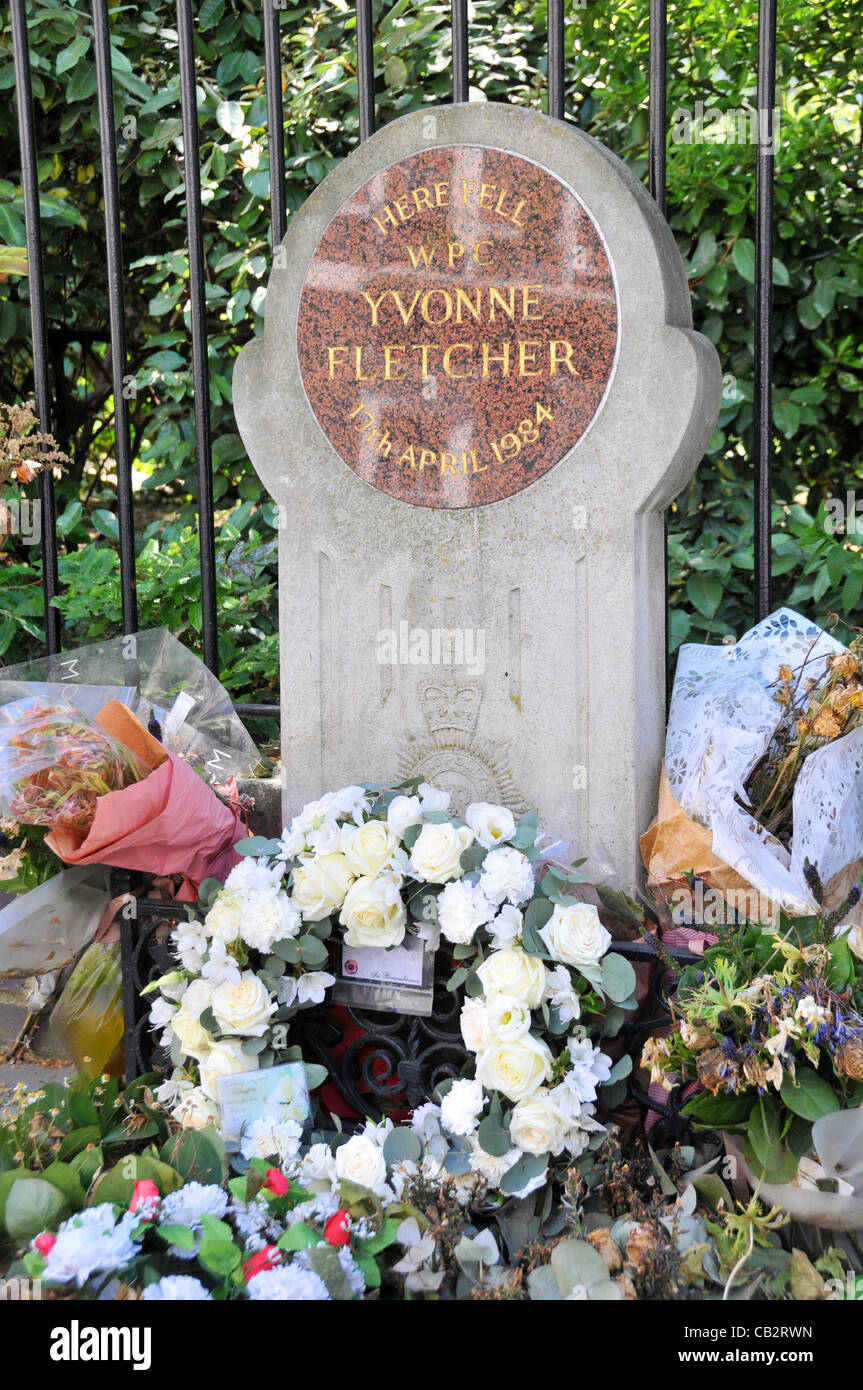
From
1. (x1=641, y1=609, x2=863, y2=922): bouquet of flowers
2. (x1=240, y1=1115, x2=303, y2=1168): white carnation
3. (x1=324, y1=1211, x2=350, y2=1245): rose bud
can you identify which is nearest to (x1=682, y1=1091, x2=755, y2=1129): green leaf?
(x1=641, y1=609, x2=863, y2=922): bouquet of flowers

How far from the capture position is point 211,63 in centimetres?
433

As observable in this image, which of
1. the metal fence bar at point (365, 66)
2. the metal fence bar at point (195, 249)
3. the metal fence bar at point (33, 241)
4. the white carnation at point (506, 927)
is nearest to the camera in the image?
the white carnation at point (506, 927)

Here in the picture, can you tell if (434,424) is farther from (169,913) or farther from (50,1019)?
(50,1019)

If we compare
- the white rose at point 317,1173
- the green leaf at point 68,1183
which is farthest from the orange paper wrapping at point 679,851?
the green leaf at point 68,1183

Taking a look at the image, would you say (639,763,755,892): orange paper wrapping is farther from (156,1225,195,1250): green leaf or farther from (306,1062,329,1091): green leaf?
(156,1225,195,1250): green leaf

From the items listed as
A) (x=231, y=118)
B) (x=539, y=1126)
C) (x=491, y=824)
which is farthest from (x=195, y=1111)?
(x=231, y=118)

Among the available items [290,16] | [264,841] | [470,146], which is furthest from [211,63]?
[264,841]

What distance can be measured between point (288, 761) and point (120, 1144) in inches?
35.3

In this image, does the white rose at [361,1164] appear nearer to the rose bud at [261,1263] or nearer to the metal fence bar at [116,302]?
the rose bud at [261,1263]

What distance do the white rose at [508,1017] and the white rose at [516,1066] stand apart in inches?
0.5

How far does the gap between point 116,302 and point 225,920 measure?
1682mm

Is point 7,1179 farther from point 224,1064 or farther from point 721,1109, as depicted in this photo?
point 721,1109

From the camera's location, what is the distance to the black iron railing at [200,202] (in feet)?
8.20

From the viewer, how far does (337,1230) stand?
1.70 m
